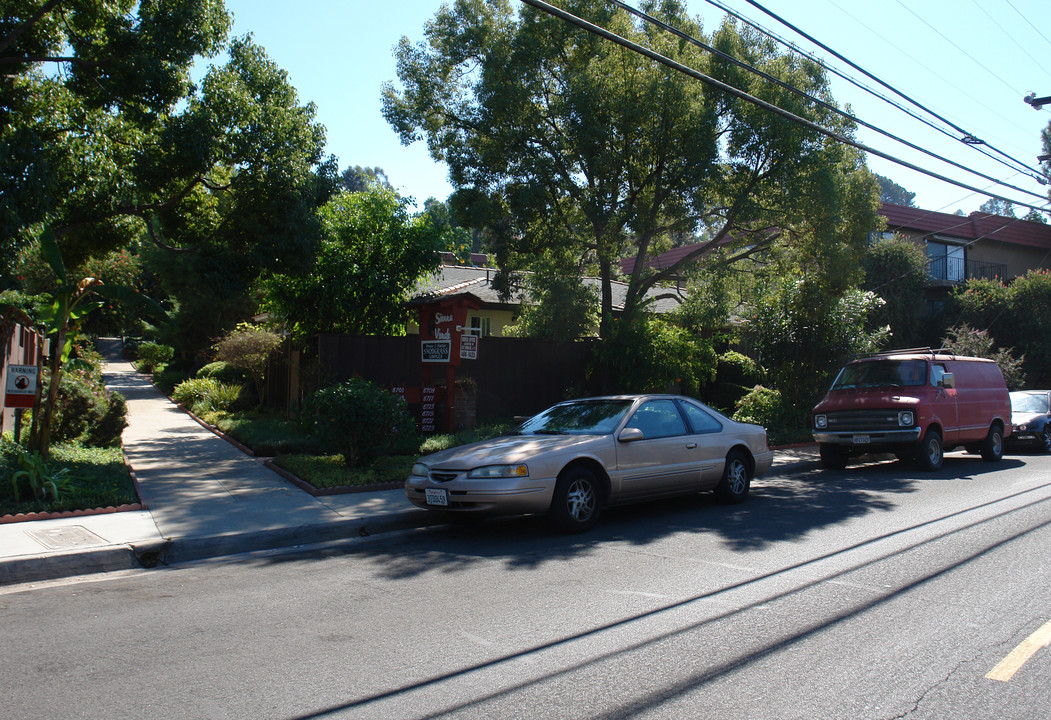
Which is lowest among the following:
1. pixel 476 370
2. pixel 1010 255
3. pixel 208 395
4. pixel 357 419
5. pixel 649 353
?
pixel 357 419

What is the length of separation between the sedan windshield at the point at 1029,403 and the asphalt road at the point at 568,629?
35.6 feet

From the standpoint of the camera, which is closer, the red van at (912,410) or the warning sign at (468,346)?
the red van at (912,410)

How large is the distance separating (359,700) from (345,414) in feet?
22.5

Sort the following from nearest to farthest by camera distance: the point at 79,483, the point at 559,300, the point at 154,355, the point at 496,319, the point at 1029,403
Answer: the point at 79,483 → the point at 559,300 → the point at 1029,403 → the point at 496,319 → the point at 154,355

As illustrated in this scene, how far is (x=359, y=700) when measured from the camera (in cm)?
395

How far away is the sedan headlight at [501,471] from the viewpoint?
24.9 ft

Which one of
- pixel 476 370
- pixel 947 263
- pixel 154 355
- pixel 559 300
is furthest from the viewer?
pixel 154 355

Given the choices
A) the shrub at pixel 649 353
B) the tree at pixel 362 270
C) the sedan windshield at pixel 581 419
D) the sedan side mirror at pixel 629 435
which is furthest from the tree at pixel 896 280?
the sedan side mirror at pixel 629 435

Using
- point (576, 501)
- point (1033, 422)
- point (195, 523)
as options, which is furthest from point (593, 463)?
point (1033, 422)

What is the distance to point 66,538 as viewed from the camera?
7371mm

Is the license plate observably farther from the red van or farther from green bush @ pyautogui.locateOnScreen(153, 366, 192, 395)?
green bush @ pyautogui.locateOnScreen(153, 366, 192, 395)

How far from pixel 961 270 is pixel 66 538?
1313 inches

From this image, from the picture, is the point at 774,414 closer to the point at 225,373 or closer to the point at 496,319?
the point at 496,319

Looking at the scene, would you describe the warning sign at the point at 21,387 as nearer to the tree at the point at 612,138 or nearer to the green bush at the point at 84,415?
the green bush at the point at 84,415
